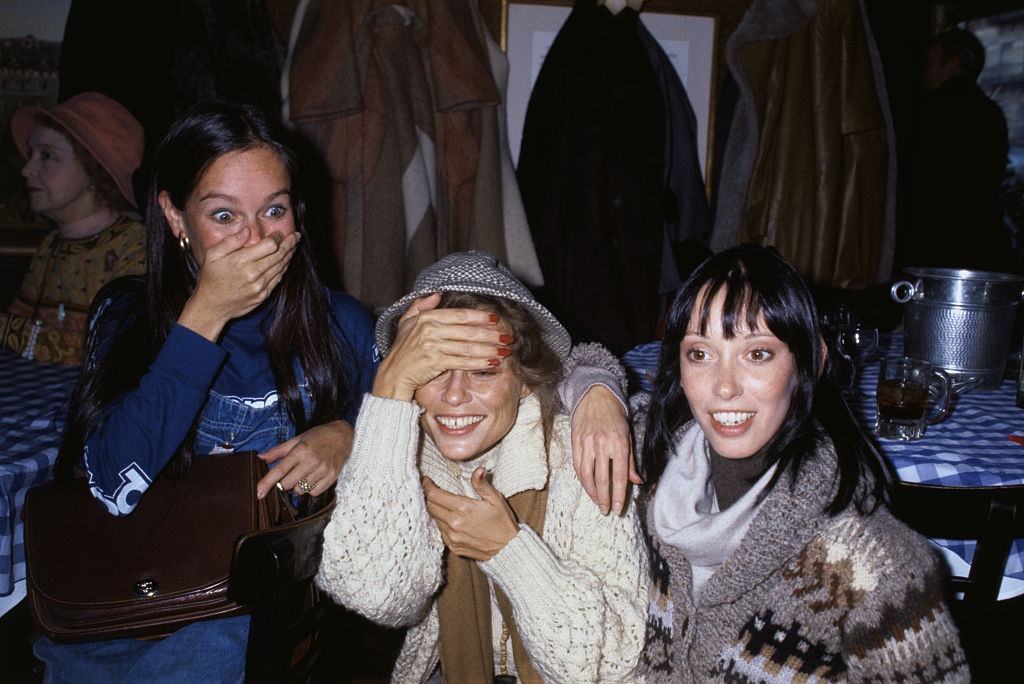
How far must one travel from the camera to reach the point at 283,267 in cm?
146

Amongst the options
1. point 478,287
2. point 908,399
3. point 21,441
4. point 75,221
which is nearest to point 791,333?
point 478,287

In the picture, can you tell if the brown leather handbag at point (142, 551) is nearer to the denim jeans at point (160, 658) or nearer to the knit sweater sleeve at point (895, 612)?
the denim jeans at point (160, 658)

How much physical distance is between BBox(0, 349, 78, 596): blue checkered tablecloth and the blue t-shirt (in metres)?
0.23

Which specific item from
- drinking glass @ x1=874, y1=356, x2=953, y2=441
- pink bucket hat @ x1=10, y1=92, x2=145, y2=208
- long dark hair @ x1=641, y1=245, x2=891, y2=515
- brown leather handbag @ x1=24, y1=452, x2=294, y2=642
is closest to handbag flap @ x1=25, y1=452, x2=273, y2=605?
brown leather handbag @ x1=24, y1=452, x2=294, y2=642

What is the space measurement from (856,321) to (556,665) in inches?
62.6

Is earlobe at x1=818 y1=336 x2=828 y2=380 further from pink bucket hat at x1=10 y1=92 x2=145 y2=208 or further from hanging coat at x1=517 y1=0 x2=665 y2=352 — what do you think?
pink bucket hat at x1=10 y1=92 x2=145 y2=208

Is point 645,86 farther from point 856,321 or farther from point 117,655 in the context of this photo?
point 117,655

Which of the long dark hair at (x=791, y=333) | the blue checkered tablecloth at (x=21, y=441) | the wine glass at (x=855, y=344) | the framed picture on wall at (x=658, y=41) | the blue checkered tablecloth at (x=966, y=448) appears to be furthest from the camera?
the framed picture on wall at (x=658, y=41)

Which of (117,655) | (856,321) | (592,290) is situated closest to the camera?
(117,655)

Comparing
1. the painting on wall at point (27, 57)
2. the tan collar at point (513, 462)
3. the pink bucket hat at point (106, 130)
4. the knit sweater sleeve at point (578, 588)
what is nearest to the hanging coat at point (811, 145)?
the tan collar at point (513, 462)

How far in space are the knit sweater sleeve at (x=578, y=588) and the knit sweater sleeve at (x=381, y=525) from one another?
0.46 feet

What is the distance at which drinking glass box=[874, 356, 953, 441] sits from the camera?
1714 mm

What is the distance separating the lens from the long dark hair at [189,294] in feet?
4.76

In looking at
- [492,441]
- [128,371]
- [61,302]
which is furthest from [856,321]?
[61,302]
